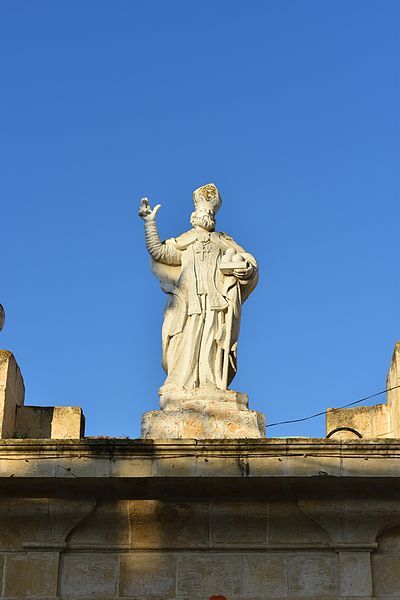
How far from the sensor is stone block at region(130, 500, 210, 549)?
44.6ft

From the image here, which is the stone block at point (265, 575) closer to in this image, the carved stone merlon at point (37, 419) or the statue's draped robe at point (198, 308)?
the statue's draped robe at point (198, 308)

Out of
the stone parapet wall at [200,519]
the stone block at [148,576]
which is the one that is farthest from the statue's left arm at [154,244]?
the stone block at [148,576]

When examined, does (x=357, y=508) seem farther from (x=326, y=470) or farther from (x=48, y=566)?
(x=48, y=566)

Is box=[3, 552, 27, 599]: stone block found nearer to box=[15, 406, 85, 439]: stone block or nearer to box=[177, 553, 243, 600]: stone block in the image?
box=[177, 553, 243, 600]: stone block

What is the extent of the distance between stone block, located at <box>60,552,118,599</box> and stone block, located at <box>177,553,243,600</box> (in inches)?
27.4

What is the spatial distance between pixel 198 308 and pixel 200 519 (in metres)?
A: 2.74

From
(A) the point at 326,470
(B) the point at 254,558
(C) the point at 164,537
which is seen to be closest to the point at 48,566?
(C) the point at 164,537

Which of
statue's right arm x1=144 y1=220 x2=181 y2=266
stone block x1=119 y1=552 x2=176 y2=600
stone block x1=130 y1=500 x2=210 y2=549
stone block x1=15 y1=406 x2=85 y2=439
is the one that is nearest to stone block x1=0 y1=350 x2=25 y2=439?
stone block x1=15 y1=406 x2=85 y2=439

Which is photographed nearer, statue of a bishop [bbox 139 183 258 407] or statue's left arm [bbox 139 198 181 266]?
statue of a bishop [bbox 139 183 258 407]

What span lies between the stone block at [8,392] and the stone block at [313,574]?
4.05m

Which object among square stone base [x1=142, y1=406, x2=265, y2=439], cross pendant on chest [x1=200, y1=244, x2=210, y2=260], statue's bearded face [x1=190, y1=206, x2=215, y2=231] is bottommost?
square stone base [x1=142, y1=406, x2=265, y2=439]

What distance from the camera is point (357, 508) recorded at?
1348cm

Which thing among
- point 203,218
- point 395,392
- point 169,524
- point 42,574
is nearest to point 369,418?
point 395,392

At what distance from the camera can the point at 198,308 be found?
1527cm
